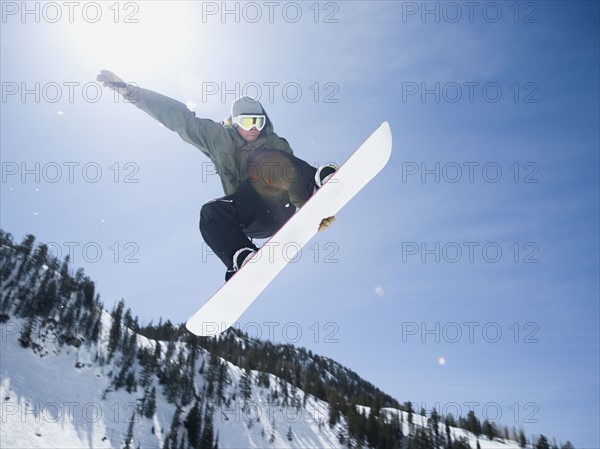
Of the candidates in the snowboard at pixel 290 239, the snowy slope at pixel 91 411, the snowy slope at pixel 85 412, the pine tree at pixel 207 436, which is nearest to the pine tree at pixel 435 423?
the snowy slope at pixel 91 411

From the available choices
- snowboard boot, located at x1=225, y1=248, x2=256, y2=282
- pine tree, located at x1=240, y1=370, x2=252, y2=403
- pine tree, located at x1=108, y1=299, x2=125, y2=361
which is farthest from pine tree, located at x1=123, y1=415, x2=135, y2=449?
snowboard boot, located at x1=225, y1=248, x2=256, y2=282

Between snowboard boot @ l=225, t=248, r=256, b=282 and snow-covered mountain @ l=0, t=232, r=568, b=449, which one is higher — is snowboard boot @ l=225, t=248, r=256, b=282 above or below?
below

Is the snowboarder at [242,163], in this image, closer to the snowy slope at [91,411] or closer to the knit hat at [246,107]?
the knit hat at [246,107]

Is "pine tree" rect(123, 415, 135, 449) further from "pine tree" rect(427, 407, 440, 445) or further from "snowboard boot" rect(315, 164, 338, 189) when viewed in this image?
"pine tree" rect(427, 407, 440, 445)

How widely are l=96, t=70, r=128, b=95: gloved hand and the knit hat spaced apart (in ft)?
4.63

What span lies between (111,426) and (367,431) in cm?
4704

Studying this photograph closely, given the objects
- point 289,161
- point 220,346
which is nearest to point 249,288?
point 289,161

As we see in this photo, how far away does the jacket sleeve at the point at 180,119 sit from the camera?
5887 millimetres

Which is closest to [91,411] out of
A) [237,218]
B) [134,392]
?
[134,392]

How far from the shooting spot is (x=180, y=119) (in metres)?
6.00

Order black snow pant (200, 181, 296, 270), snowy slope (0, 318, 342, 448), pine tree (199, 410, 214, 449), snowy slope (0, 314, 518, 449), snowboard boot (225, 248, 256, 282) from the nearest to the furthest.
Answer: snowboard boot (225, 248, 256, 282) < black snow pant (200, 181, 296, 270) < snowy slope (0, 318, 342, 448) < snowy slope (0, 314, 518, 449) < pine tree (199, 410, 214, 449)

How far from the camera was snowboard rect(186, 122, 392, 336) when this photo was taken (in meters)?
5.63

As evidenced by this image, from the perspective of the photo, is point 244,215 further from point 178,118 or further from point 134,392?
point 134,392

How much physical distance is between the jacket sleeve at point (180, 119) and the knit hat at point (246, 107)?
307mm
